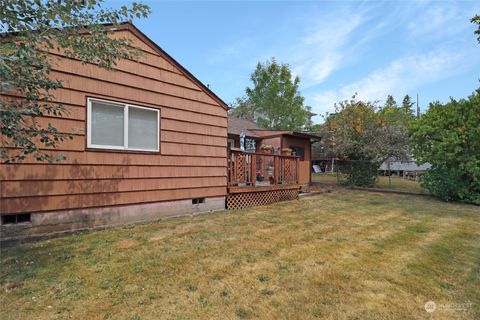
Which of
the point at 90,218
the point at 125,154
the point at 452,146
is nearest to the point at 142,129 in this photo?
the point at 125,154

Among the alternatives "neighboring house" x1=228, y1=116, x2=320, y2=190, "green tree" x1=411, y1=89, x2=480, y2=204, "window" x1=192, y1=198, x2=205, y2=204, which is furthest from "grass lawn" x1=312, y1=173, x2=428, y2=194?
"window" x1=192, y1=198, x2=205, y2=204

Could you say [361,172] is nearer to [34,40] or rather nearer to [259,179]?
[259,179]

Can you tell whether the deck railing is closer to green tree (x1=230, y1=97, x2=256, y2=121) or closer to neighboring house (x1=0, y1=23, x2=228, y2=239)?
neighboring house (x1=0, y1=23, x2=228, y2=239)

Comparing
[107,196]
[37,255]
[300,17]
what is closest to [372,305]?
[37,255]

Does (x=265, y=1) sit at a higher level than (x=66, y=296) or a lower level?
higher

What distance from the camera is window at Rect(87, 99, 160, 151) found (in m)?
4.87

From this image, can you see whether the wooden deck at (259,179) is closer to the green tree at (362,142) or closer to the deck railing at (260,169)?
the deck railing at (260,169)

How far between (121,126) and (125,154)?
1.88 feet

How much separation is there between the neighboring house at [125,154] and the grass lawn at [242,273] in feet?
1.71

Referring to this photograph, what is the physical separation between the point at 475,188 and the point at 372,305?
10.4 m

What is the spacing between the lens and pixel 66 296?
255cm

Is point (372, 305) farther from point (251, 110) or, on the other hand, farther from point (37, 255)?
point (251, 110)

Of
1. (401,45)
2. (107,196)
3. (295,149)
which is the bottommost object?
(107,196)

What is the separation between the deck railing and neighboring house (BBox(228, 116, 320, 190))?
275 cm
